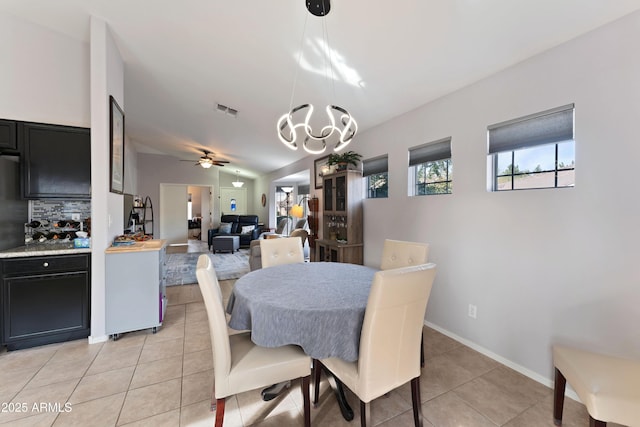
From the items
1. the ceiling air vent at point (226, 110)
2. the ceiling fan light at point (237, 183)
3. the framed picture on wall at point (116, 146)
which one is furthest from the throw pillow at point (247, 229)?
the framed picture on wall at point (116, 146)

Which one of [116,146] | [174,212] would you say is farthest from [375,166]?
[174,212]

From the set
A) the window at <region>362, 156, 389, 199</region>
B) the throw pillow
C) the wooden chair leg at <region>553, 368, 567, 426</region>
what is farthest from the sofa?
the wooden chair leg at <region>553, 368, 567, 426</region>

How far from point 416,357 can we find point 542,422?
0.92 m

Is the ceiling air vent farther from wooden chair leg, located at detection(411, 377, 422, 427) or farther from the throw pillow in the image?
the throw pillow

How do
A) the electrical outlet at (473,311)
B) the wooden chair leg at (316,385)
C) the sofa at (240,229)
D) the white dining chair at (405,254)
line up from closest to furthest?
the wooden chair leg at (316,385) → the white dining chair at (405,254) → the electrical outlet at (473,311) → the sofa at (240,229)

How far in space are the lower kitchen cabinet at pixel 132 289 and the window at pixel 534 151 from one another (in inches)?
132

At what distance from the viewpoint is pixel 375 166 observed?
3793 mm

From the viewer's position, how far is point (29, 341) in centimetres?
238

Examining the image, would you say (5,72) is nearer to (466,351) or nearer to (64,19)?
(64,19)

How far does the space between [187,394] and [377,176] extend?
10.5 ft

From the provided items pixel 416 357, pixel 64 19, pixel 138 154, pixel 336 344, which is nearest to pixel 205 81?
pixel 64 19

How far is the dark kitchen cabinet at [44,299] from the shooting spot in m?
2.30

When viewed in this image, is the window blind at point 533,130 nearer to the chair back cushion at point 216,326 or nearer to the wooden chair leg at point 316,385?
the wooden chair leg at point 316,385

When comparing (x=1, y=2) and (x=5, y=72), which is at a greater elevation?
(x=1, y=2)
